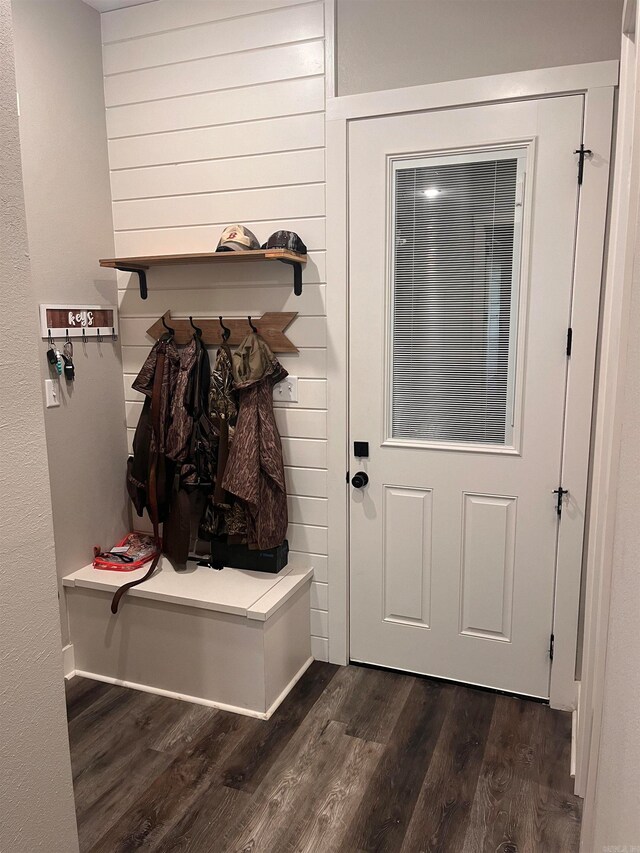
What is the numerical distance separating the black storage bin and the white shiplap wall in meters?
0.12

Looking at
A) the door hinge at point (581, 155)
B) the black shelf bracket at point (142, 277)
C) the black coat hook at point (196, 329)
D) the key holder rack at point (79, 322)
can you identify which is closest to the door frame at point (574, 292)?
the door hinge at point (581, 155)

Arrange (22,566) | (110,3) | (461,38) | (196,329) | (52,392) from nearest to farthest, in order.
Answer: (22,566) → (461,38) → (52,392) → (110,3) → (196,329)

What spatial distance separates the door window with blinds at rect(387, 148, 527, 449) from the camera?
237cm

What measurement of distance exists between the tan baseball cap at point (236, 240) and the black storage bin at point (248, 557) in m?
1.25

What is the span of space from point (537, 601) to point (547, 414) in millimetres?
742

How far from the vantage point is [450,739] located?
2332mm

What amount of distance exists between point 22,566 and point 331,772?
4.80 feet

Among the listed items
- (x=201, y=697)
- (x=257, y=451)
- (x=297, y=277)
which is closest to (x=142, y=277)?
(x=297, y=277)

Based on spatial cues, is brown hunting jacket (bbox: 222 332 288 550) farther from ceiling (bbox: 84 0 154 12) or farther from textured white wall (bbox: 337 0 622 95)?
ceiling (bbox: 84 0 154 12)

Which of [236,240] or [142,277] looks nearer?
[236,240]

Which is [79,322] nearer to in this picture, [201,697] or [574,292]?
[201,697]

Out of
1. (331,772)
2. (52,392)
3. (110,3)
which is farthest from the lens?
(110,3)

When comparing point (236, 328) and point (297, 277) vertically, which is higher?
point (297, 277)

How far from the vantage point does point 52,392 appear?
260 cm
